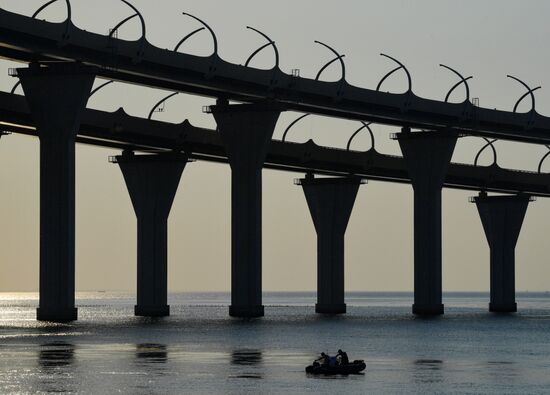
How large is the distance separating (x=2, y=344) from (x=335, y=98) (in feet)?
172

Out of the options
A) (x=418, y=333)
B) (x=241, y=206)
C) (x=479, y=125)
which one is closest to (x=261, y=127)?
(x=241, y=206)

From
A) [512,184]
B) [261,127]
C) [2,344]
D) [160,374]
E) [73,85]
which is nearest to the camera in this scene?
[160,374]

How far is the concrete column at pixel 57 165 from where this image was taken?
115375mm

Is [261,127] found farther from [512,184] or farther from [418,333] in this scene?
[512,184]

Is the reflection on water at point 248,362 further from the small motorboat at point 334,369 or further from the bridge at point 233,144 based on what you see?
the bridge at point 233,144

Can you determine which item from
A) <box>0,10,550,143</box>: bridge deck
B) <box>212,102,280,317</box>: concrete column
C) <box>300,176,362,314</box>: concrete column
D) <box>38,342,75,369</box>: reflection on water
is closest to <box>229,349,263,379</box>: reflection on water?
<box>38,342,75,369</box>: reflection on water

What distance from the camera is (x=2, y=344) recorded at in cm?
10400

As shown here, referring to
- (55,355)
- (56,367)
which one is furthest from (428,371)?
(55,355)

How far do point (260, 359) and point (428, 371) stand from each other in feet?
38.3

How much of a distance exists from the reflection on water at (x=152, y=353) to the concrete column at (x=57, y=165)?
1656cm

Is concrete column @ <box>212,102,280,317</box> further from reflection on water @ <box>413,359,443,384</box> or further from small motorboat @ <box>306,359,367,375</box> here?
small motorboat @ <box>306,359,367,375</box>

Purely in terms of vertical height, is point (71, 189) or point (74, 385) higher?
point (71, 189)

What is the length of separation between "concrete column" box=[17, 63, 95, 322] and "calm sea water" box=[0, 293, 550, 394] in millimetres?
3466

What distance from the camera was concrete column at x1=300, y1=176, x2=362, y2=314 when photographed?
175125 mm
